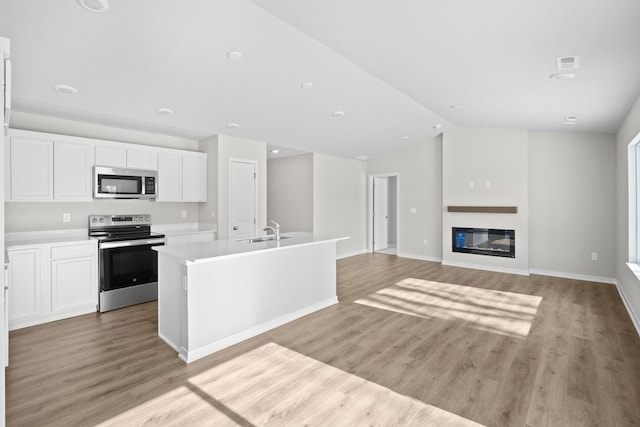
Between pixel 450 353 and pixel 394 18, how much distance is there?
9.26ft

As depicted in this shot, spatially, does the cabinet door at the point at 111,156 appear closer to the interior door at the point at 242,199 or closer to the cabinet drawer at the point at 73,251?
the cabinet drawer at the point at 73,251

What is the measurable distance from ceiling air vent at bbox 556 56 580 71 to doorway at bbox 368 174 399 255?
16.8ft

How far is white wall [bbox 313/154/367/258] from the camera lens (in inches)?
283

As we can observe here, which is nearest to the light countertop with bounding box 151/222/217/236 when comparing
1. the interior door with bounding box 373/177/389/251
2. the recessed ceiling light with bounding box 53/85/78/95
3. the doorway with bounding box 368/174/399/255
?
the recessed ceiling light with bounding box 53/85/78/95

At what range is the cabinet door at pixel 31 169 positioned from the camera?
11.8 ft

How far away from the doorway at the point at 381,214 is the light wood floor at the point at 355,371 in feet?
14.0

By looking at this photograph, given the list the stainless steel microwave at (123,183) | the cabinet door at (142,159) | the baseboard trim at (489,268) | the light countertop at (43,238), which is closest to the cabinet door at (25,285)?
the light countertop at (43,238)

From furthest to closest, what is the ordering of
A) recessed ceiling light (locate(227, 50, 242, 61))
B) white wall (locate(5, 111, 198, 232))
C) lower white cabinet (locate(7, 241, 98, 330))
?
1. white wall (locate(5, 111, 198, 232))
2. lower white cabinet (locate(7, 241, 98, 330))
3. recessed ceiling light (locate(227, 50, 242, 61))

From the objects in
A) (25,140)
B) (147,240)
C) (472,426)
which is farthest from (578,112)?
(25,140)

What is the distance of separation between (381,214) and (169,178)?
541 cm

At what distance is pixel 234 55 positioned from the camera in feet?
10.3

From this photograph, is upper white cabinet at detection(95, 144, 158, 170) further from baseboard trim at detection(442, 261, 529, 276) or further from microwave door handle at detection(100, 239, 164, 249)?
baseboard trim at detection(442, 261, 529, 276)

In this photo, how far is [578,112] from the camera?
Answer: 168 inches

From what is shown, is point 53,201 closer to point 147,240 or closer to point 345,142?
point 147,240
